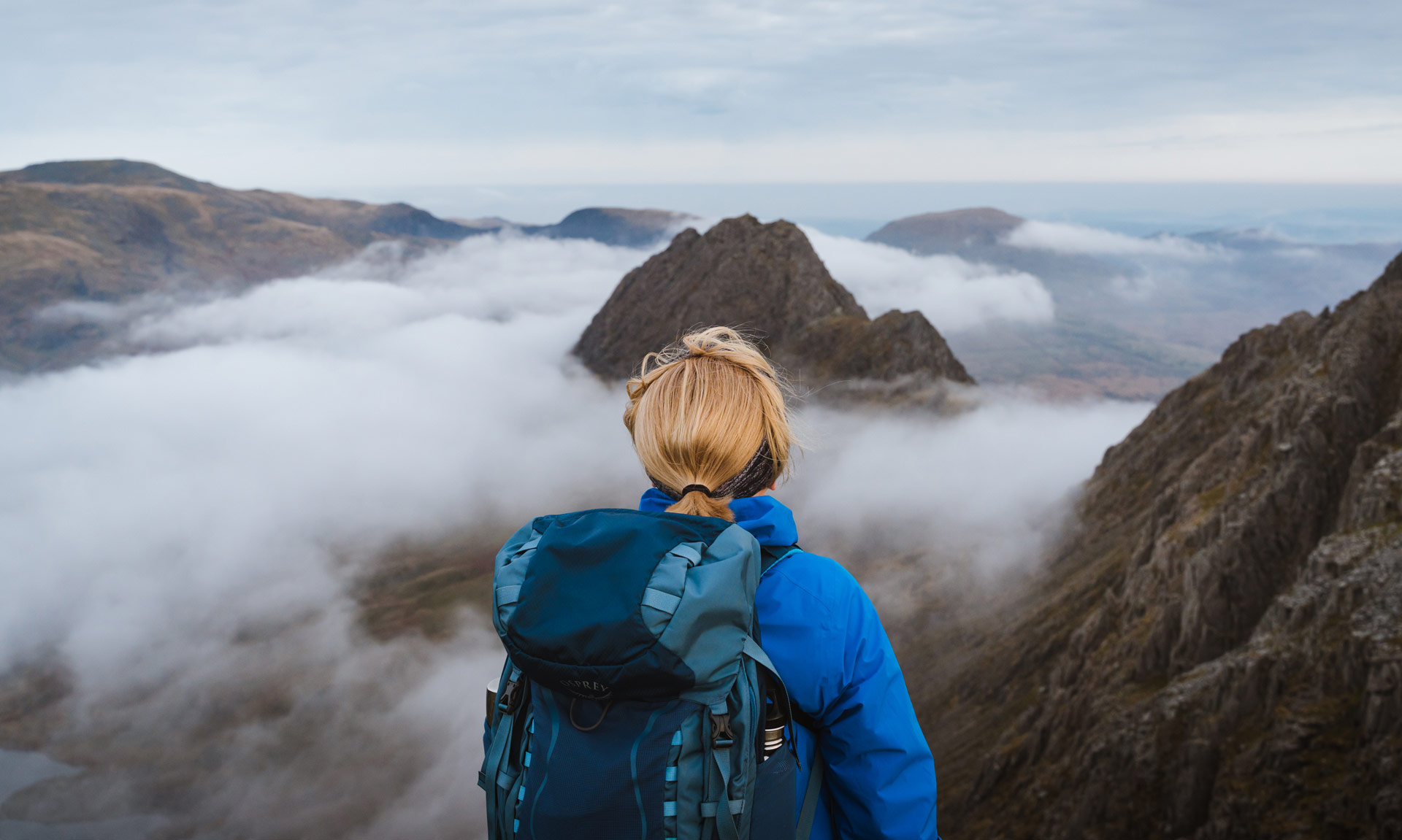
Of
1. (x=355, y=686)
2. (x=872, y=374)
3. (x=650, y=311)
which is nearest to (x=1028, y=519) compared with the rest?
(x=872, y=374)

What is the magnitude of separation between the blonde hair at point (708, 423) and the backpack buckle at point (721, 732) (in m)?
0.98

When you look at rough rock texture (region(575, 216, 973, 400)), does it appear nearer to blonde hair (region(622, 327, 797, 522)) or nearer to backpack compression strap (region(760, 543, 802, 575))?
blonde hair (region(622, 327, 797, 522))

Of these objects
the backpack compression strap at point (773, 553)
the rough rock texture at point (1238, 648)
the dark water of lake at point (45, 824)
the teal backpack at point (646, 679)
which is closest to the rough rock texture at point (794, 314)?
the rough rock texture at point (1238, 648)

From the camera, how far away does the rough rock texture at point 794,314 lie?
150750 millimetres

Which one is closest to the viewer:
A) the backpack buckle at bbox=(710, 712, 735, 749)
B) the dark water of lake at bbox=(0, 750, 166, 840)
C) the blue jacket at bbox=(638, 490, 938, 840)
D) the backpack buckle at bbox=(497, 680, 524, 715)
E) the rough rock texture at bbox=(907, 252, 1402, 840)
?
the backpack buckle at bbox=(710, 712, 735, 749)

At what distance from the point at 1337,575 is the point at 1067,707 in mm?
19179

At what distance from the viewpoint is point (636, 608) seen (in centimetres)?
333

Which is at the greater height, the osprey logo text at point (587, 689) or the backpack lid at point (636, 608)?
the backpack lid at point (636, 608)

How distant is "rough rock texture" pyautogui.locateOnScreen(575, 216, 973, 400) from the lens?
151m

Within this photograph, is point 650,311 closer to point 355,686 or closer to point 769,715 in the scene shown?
point 355,686

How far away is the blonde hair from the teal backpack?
0.44 meters

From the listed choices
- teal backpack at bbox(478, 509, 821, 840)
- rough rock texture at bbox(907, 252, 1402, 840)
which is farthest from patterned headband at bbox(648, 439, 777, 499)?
rough rock texture at bbox(907, 252, 1402, 840)

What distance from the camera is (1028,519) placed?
112 metres

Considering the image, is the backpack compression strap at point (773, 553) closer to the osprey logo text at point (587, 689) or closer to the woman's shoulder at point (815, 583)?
the woman's shoulder at point (815, 583)
